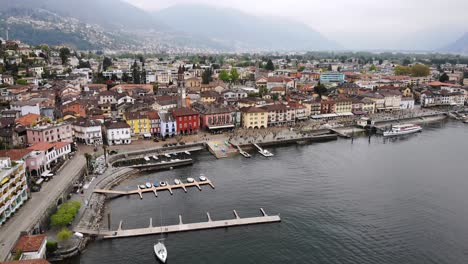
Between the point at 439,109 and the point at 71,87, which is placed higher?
the point at 71,87

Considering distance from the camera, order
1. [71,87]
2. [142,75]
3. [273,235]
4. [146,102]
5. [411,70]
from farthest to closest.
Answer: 1. [411,70]
2. [142,75]
3. [71,87]
4. [146,102]
5. [273,235]

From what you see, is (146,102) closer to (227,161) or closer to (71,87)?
(71,87)

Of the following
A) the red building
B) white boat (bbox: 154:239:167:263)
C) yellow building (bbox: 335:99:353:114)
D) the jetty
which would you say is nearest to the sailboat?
white boat (bbox: 154:239:167:263)

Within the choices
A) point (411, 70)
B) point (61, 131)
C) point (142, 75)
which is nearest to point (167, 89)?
point (142, 75)

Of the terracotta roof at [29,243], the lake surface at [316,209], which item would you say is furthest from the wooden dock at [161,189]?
the terracotta roof at [29,243]

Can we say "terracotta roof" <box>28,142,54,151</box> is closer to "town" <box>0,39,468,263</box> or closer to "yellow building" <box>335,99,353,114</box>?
"town" <box>0,39,468,263</box>

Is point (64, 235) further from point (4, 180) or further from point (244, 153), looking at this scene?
point (244, 153)
